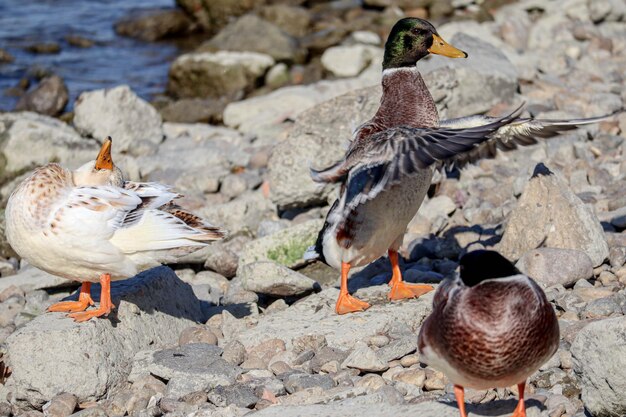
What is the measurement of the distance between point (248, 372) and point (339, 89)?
736 cm

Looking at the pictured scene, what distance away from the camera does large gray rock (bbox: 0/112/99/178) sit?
33.8ft

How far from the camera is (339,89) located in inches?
492

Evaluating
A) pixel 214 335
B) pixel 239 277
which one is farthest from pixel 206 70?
pixel 214 335

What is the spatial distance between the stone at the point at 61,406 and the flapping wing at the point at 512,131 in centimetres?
282

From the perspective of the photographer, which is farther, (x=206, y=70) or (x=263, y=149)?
(x=206, y=70)

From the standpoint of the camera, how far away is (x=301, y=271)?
7.50 m

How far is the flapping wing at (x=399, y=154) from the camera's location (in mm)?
5477

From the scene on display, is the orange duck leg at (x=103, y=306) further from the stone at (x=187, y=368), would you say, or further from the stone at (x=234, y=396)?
the stone at (x=234, y=396)

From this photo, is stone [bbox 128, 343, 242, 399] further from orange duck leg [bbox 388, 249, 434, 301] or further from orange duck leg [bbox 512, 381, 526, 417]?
orange duck leg [bbox 512, 381, 526, 417]

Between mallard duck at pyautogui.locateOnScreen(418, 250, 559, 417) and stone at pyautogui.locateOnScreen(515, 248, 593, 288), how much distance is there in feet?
7.04

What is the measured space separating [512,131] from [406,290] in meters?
1.35

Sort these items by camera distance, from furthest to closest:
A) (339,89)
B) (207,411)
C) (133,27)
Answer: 1. (133,27)
2. (339,89)
3. (207,411)

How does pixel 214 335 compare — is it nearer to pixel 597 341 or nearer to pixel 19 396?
pixel 19 396

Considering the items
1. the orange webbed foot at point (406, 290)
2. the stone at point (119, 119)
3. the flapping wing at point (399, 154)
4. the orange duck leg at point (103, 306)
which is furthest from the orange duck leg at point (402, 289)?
the stone at point (119, 119)
